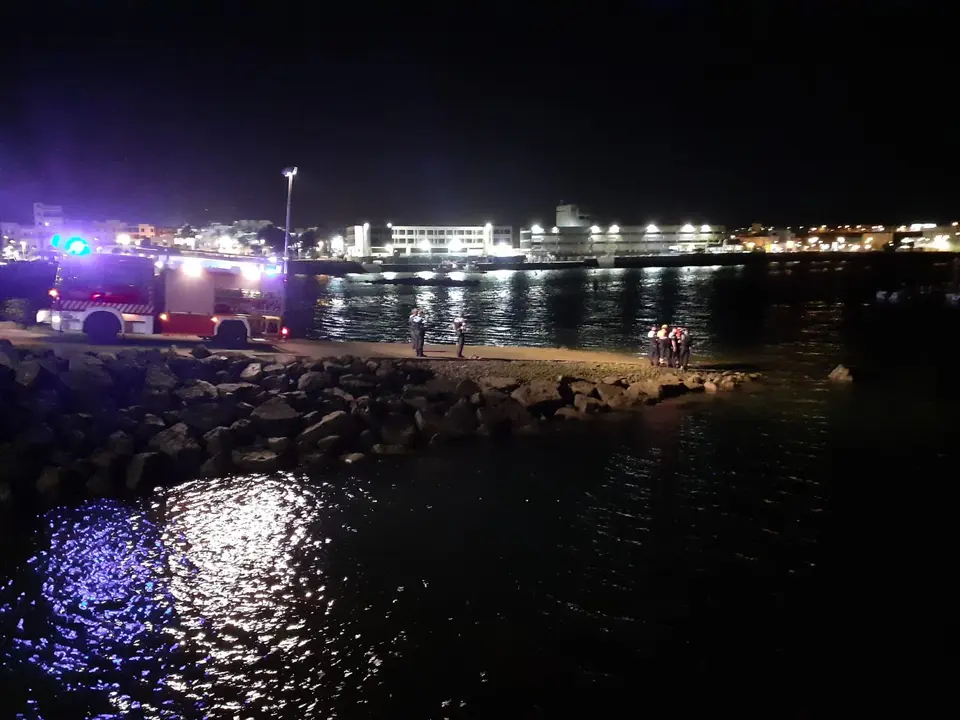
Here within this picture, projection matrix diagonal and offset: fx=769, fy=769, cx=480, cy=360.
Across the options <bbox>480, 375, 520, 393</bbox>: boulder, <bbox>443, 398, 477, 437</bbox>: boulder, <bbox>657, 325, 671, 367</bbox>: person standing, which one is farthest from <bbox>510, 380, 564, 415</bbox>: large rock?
<bbox>657, 325, 671, 367</bbox>: person standing

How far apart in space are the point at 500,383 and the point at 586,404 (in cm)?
267

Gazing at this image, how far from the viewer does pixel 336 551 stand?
12.9 meters

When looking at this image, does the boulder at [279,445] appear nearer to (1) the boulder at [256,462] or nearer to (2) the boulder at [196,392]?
(1) the boulder at [256,462]

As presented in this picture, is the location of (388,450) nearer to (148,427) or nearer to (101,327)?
(148,427)

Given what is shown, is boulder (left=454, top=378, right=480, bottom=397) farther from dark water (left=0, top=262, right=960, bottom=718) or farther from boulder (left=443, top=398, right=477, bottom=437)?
dark water (left=0, top=262, right=960, bottom=718)

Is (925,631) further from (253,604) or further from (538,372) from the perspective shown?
(538,372)

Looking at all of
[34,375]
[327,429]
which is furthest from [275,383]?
[34,375]

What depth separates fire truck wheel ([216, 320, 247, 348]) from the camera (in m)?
25.7

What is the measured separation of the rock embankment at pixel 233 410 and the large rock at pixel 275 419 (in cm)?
3

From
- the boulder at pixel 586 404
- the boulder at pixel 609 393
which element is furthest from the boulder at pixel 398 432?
the boulder at pixel 609 393

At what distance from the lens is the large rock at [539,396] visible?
73.4 ft

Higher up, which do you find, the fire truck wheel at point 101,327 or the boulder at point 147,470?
the fire truck wheel at point 101,327

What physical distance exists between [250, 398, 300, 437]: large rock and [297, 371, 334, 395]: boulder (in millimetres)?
1914

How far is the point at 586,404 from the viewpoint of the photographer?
23.1 m
